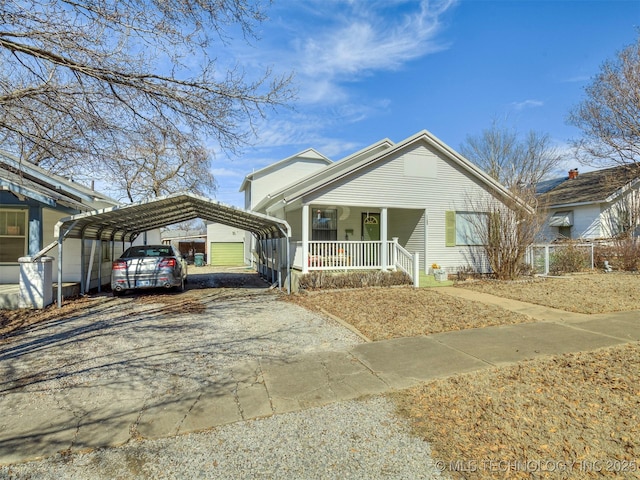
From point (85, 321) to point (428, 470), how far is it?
23.9 ft

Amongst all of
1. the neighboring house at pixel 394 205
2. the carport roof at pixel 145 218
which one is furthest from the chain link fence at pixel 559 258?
the carport roof at pixel 145 218

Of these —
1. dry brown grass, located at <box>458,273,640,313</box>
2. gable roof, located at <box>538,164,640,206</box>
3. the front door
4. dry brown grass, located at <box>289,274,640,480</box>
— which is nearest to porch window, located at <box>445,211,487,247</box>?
dry brown grass, located at <box>458,273,640,313</box>

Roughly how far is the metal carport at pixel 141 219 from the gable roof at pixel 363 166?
1432 millimetres

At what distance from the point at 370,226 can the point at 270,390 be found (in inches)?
468

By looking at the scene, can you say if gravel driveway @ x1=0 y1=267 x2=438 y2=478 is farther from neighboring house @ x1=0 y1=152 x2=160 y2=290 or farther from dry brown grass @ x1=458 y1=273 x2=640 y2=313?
dry brown grass @ x1=458 y1=273 x2=640 y2=313

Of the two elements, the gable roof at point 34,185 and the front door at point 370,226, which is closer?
the gable roof at point 34,185

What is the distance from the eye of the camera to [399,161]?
12.9 metres

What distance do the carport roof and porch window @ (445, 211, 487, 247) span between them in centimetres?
655

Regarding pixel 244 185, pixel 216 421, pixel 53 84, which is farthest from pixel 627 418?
pixel 244 185

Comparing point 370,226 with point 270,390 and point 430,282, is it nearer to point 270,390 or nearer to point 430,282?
point 430,282

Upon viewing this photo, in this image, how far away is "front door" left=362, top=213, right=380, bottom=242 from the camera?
49.5 ft

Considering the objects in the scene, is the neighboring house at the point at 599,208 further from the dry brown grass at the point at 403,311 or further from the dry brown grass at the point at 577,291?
the dry brown grass at the point at 403,311

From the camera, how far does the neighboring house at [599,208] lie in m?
19.2

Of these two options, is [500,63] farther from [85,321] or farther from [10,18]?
[85,321]
